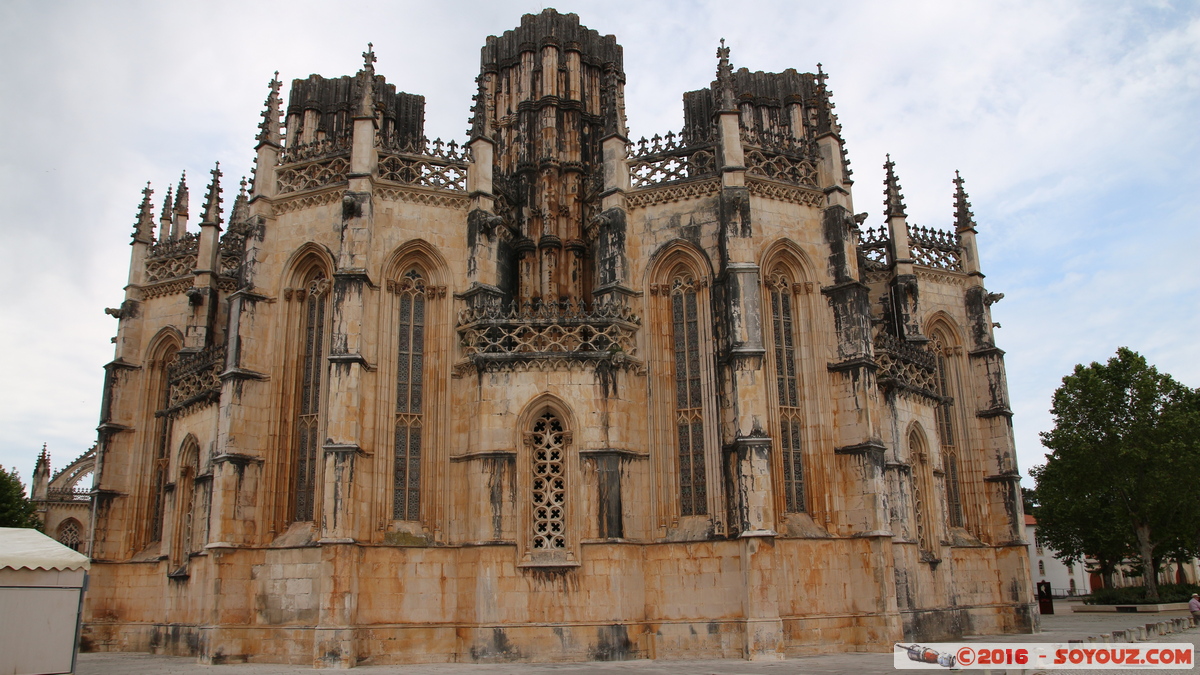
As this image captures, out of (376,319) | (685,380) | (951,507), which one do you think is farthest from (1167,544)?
(376,319)

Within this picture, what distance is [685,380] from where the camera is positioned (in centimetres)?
2352

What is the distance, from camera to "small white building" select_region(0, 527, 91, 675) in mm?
15438

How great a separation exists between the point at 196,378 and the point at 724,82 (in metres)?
18.2

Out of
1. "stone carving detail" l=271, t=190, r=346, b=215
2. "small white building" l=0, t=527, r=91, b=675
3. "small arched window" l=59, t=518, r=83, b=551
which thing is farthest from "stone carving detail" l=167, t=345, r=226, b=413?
"small arched window" l=59, t=518, r=83, b=551

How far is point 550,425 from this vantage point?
74.3 ft

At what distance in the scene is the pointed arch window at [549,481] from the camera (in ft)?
71.7

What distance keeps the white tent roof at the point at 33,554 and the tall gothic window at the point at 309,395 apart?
6.31 m

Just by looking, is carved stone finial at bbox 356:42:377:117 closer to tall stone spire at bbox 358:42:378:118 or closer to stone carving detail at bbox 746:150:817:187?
tall stone spire at bbox 358:42:378:118

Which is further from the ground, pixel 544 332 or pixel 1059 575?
pixel 544 332

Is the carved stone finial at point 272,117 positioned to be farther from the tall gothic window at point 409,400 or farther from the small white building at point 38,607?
the small white building at point 38,607

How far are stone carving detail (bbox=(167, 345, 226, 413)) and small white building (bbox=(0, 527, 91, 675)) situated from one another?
951cm

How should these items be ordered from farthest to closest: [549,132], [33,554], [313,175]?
1. [549,132]
2. [313,175]
3. [33,554]

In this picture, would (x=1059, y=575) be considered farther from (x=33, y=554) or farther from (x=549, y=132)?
(x=33, y=554)

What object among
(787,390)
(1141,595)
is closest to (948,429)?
(787,390)
